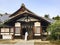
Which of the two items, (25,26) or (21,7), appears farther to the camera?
(21,7)

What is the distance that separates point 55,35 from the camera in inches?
1240

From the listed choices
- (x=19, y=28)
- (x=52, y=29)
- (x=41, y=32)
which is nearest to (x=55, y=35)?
(x=52, y=29)

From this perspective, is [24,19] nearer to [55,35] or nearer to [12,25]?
[12,25]

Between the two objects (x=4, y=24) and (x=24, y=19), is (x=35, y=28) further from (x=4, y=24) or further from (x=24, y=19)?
(x=4, y=24)

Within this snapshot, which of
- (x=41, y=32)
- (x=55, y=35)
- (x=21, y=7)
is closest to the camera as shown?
(x=55, y=35)

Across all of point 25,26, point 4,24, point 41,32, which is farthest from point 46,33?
point 4,24

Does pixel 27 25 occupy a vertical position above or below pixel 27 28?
above

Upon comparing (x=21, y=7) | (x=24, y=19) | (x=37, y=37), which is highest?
(x=21, y=7)

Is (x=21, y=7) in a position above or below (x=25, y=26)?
above

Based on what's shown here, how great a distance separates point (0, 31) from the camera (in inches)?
1501

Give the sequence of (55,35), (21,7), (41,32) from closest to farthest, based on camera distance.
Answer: (55,35), (41,32), (21,7)

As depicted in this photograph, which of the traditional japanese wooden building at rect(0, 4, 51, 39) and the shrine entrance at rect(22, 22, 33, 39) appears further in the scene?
the shrine entrance at rect(22, 22, 33, 39)

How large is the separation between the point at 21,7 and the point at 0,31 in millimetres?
8343

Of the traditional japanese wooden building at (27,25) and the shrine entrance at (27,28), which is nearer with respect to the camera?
the traditional japanese wooden building at (27,25)
